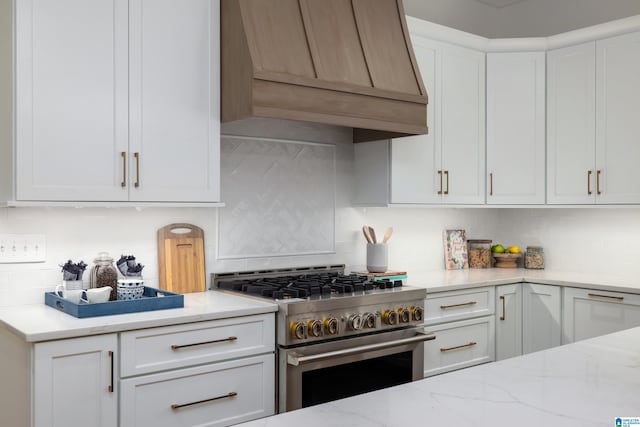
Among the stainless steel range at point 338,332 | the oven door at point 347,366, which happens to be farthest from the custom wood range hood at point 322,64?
the oven door at point 347,366

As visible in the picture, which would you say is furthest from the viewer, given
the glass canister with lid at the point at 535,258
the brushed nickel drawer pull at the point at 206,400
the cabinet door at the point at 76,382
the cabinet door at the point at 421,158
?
the glass canister with lid at the point at 535,258

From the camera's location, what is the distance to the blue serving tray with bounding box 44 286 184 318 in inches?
93.0

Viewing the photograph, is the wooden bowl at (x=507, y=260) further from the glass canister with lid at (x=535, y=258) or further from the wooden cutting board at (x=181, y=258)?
the wooden cutting board at (x=181, y=258)

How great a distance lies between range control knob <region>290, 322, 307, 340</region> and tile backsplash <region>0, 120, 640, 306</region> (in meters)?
0.72

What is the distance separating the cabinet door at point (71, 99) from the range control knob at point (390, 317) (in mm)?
1352

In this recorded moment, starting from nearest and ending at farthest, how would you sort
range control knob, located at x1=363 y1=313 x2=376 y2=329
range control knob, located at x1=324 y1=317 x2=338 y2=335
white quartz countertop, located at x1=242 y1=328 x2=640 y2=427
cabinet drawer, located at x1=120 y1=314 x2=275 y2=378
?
white quartz countertop, located at x1=242 y1=328 x2=640 y2=427 < cabinet drawer, located at x1=120 y1=314 x2=275 y2=378 < range control knob, located at x1=324 y1=317 x2=338 y2=335 < range control knob, located at x1=363 y1=313 x2=376 y2=329

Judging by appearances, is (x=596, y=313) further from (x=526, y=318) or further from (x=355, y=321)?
(x=355, y=321)

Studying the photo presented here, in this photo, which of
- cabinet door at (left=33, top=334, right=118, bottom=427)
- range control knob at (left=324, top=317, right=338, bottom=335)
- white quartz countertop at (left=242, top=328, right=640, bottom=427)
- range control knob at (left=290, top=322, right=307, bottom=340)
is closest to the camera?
white quartz countertop at (left=242, top=328, right=640, bottom=427)

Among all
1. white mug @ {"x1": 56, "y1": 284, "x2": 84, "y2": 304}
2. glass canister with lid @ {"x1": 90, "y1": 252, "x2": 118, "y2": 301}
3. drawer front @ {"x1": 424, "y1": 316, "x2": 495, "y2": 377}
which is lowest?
drawer front @ {"x1": 424, "y1": 316, "x2": 495, "y2": 377}

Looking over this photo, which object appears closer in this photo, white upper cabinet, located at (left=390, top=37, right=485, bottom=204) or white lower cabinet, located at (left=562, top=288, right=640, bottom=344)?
white lower cabinet, located at (left=562, top=288, right=640, bottom=344)

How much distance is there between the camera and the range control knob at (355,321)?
9.46 feet

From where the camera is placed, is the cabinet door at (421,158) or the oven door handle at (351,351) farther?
the cabinet door at (421,158)

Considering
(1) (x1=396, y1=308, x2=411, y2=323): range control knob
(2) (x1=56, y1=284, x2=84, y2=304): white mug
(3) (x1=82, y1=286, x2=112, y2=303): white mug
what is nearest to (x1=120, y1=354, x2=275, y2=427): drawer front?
(3) (x1=82, y1=286, x2=112, y2=303): white mug

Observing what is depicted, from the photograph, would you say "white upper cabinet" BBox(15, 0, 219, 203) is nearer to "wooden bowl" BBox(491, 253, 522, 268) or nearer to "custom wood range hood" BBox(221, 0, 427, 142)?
"custom wood range hood" BBox(221, 0, 427, 142)
